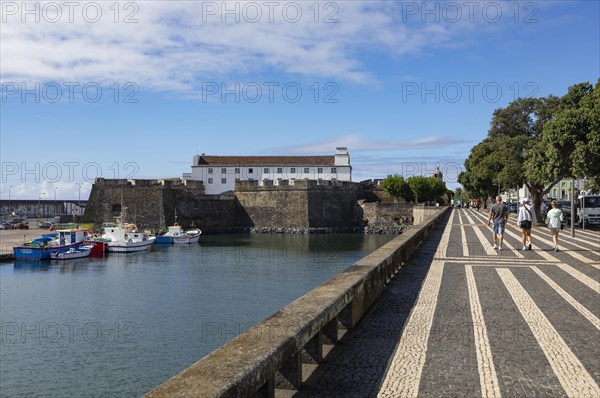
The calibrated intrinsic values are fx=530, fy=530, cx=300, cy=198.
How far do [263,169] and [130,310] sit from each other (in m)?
69.0

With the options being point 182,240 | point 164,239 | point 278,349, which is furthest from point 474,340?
point 164,239

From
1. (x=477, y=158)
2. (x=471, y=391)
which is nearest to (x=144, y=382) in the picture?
(x=471, y=391)

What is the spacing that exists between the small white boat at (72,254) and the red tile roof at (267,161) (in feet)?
150

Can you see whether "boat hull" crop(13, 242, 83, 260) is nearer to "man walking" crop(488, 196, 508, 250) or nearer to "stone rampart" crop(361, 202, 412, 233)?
"man walking" crop(488, 196, 508, 250)

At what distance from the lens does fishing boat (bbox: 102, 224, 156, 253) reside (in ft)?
160

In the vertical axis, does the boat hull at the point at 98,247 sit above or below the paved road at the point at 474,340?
below

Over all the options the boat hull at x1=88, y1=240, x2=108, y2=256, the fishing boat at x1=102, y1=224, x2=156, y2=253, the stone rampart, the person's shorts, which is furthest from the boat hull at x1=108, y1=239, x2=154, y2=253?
the person's shorts

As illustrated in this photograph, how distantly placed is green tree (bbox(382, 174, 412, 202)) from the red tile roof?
44.2 feet

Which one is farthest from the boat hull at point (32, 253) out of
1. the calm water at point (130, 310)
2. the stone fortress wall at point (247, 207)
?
the stone fortress wall at point (247, 207)

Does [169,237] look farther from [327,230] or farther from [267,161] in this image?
[267,161]

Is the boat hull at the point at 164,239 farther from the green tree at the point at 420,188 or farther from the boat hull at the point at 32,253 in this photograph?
the green tree at the point at 420,188

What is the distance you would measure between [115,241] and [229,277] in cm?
2076

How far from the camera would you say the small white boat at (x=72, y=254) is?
142ft

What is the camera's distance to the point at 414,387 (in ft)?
14.9
